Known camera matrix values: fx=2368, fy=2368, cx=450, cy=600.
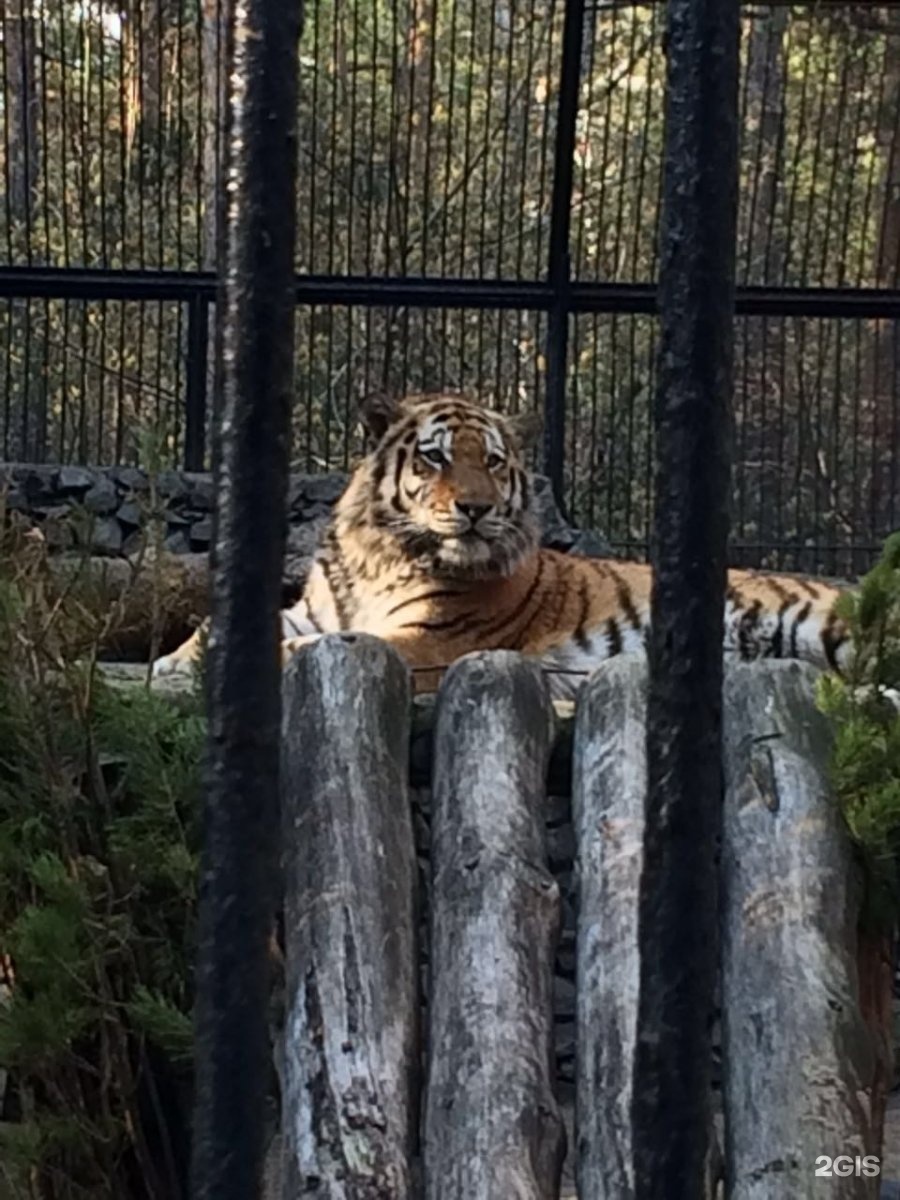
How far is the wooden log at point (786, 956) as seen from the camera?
11.7 ft

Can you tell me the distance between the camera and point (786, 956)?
3.82 metres

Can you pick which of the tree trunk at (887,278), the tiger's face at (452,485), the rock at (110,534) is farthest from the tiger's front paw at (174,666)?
the tree trunk at (887,278)

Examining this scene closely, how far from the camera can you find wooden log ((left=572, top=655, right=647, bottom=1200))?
3645mm

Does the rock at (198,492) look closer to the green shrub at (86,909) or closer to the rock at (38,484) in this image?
the rock at (38,484)

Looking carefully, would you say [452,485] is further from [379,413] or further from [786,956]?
[786,956]

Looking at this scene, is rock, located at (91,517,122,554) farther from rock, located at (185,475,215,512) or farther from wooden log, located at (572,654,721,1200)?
wooden log, located at (572,654,721,1200)

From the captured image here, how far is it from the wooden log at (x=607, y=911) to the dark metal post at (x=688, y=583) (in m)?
1.38

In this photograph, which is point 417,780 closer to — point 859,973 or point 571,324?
point 859,973

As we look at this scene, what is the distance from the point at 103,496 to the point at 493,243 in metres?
1.87

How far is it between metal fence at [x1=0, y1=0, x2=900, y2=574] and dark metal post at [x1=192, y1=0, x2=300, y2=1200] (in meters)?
6.56

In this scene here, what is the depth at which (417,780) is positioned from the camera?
4.65m

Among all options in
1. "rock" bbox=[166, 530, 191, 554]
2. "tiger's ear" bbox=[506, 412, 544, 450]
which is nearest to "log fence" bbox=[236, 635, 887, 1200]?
"tiger's ear" bbox=[506, 412, 544, 450]

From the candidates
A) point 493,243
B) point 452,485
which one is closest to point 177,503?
point 493,243

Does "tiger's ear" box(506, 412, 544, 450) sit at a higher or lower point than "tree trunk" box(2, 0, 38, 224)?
lower
